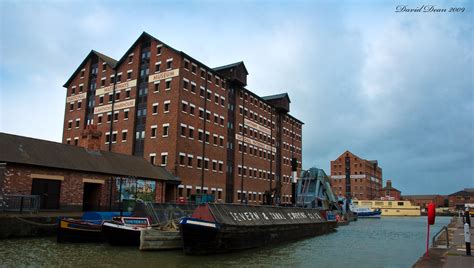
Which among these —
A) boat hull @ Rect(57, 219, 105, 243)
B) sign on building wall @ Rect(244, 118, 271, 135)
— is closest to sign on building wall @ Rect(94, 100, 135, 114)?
sign on building wall @ Rect(244, 118, 271, 135)

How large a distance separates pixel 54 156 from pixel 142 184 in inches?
372

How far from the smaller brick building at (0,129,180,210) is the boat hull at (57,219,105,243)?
6770mm

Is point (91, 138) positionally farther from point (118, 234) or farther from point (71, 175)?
point (118, 234)

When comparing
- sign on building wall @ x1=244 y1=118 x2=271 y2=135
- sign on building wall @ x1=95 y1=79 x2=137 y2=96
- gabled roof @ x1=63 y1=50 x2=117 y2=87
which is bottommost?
sign on building wall @ x1=244 y1=118 x2=271 y2=135

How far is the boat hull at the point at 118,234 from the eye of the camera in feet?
76.2

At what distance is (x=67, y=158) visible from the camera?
33625mm

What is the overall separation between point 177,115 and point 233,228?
25.9 meters

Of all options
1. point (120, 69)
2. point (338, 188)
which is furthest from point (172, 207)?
point (338, 188)

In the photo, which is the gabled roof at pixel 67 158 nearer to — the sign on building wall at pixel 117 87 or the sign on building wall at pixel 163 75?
the sign on building wall at pixel 163 75

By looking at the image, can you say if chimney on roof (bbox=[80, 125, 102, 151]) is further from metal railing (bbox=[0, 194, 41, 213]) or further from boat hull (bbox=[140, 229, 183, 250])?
boat hull (bbox=[140, 229, 183, 250])

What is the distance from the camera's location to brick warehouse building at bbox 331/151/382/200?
13544 cm

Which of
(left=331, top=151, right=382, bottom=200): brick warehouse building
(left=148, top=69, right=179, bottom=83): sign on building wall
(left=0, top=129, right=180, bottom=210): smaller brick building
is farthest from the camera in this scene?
(left=331, top=151, right=382, bottom=200): brick warehouse building

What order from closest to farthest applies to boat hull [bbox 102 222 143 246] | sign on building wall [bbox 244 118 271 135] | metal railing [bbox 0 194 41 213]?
boat hull [bbox 102 222 143 246] < metal railing [bbox 0 194 41 213] < sign on building wall [bbox 244 118 271 135]

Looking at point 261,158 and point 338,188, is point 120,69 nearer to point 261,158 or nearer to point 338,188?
point 261,158
